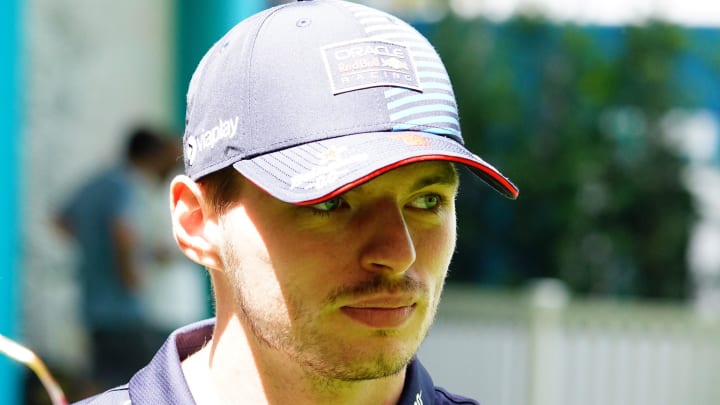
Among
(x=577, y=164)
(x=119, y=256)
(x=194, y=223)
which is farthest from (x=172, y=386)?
(x=577, y=164)

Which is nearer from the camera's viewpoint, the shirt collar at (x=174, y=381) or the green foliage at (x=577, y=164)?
the shirt collar at (x=174, y=381)

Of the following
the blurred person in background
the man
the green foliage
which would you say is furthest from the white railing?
the man

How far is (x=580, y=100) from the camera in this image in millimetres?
11992

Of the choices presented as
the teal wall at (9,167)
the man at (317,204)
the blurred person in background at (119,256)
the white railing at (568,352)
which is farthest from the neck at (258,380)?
the white railing at (568,352)

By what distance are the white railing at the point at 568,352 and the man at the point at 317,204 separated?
5.62 metres

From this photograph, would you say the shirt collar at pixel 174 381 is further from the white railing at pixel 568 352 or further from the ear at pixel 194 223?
the white railing at pixel 568 352

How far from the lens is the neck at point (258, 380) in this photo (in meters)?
1.85

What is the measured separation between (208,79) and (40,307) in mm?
5586

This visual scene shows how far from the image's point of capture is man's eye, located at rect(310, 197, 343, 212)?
1.77 metres

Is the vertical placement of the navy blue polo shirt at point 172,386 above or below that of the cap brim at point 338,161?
below

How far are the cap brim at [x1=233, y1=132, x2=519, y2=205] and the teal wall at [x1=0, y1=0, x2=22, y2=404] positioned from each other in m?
3.17

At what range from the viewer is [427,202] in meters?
1.85

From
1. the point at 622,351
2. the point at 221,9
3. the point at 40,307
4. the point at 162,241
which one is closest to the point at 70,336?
the point at 40,307

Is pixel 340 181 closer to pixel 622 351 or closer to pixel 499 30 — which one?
pixel 622 351
